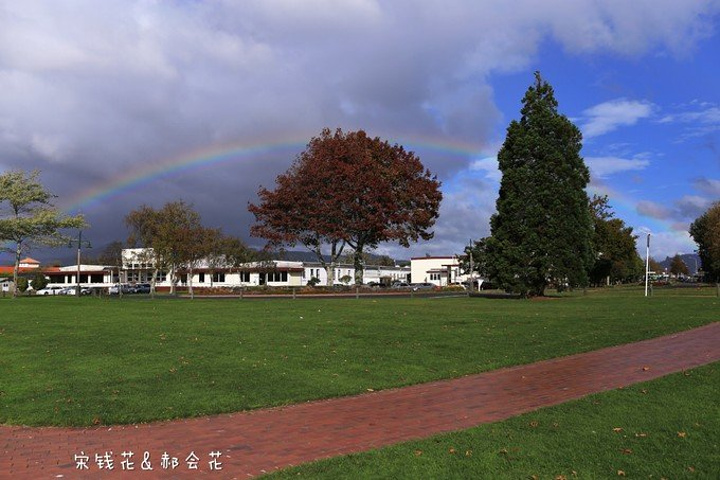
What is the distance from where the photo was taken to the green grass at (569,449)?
17.1 ft

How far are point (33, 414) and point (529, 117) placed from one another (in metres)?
38.5

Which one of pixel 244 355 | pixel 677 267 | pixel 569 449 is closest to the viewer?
pixel 569 449

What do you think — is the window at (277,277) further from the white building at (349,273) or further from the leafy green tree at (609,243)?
the leafy green tree at (609,243)

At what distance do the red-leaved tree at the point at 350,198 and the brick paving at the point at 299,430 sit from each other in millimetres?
42964

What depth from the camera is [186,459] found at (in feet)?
19.7

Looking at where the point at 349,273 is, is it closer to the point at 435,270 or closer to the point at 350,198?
the point at 435,270

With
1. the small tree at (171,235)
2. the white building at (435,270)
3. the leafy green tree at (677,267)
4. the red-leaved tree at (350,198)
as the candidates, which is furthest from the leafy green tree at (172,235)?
the leafy green tree at (677,267)

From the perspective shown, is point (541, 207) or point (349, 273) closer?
point (541, 207)

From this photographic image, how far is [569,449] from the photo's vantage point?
582cm

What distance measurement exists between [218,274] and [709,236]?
67.3m

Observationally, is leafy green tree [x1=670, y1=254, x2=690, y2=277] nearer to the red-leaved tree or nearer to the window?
the window

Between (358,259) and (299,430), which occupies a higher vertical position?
(358,259)

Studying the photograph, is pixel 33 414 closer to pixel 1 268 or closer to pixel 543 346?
pixel 543 346

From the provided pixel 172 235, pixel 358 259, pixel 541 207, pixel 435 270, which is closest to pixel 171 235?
pixel 172 235
